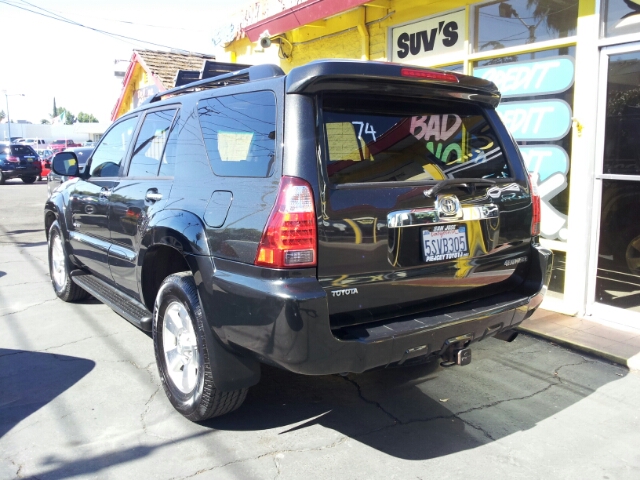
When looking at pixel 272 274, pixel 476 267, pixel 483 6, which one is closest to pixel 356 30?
pixel 483 6

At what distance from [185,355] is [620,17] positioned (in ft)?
15.0

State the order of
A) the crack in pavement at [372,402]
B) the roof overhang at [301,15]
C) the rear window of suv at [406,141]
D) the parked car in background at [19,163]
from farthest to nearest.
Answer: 1. the parked car in background at [19,163]
2. the roof overhang at [301,15]
3. the crack in pavement at [372,402]
4. the rear window of suv at [406,141]

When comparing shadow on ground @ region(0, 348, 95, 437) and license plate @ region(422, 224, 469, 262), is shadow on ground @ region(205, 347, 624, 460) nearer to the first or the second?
license plate @ region(422, 224, 469, 262)

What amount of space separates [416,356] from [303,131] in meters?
1.27

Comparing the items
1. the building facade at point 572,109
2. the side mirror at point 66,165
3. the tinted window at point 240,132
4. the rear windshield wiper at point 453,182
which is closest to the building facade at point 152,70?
the building facade at point 572,109

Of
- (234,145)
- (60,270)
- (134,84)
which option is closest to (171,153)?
(234,145)

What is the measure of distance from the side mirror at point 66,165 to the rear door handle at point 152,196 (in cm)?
173

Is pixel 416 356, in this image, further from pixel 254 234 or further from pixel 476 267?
pixel 254 234

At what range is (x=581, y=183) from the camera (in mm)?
5363

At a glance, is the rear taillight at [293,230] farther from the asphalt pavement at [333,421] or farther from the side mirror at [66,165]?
the side mirror at [66,165]

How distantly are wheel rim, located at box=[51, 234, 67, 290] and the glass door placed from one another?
5244 millimetres

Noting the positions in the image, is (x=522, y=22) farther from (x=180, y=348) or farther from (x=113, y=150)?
(x=180, y=348)

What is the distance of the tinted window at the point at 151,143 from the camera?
4.06 m

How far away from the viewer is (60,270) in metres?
6.22
